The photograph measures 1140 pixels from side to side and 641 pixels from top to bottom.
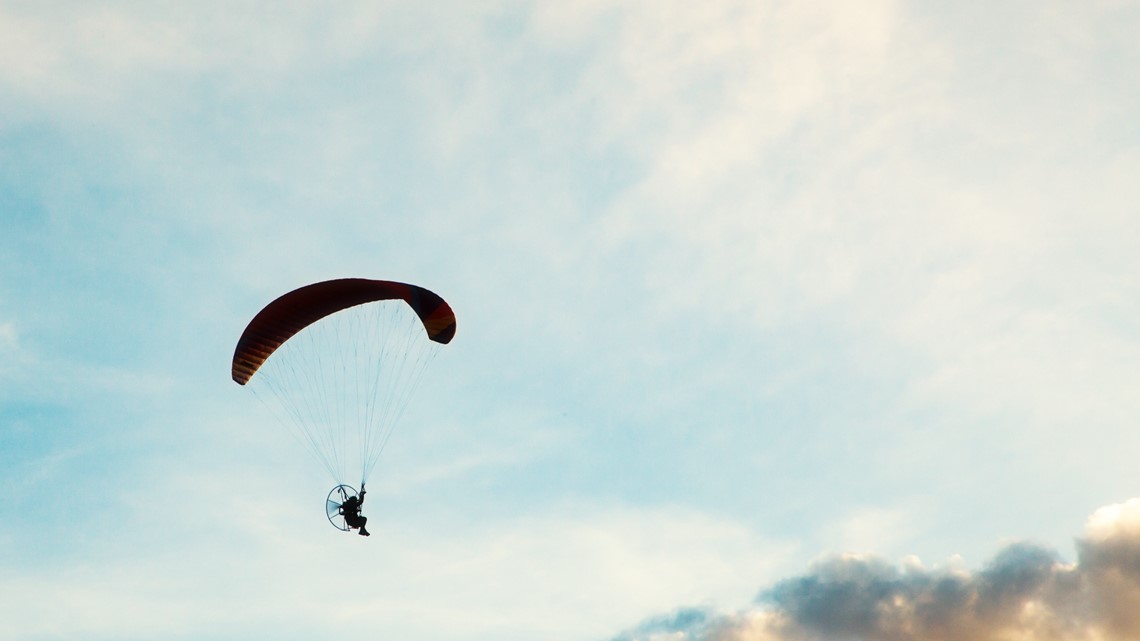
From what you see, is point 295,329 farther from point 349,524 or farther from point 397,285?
point 349,524

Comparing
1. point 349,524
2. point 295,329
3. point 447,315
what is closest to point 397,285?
point 447,315

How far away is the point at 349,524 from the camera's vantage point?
33719mm

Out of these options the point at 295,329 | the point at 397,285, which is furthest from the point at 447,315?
the point at 295,329

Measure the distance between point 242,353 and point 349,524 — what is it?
7.69 m

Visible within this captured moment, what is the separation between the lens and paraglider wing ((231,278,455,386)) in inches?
1384

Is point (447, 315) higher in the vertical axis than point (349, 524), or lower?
higher

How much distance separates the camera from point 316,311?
119ft

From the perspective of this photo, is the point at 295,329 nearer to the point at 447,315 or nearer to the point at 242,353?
the point at 242,353

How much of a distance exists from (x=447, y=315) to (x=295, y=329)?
5.98 m

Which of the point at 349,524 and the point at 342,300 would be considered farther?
the point at 342,300

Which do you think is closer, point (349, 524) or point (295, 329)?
point (349, 524)

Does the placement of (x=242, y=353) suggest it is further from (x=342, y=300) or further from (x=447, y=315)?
(x=447, y=315)

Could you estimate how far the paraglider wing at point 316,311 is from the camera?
3516cm

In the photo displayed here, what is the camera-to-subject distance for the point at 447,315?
1396 inches
